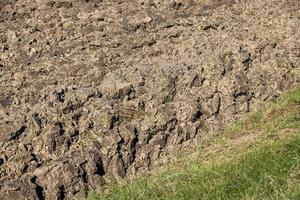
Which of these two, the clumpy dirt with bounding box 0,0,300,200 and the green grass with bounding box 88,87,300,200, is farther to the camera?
the clumpy dirt with bounding box 0,0,300,200

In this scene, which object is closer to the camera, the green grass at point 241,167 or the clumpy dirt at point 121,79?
the green grass at point 241,167

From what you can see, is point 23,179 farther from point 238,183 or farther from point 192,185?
point 238,183

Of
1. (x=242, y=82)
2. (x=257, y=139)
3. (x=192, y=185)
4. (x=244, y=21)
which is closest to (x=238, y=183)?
(x=192, y=185)

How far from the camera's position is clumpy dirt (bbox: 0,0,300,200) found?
11961 mm

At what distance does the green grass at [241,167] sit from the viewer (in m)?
9.72

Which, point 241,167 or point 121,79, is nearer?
point 241,167

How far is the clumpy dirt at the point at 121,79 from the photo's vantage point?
11961mm

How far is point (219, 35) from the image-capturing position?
15367mm

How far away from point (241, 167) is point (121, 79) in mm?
4294

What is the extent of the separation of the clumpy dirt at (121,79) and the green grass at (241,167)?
65 centimetres

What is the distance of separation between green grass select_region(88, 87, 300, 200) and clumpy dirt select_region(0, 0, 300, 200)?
25.6 inches

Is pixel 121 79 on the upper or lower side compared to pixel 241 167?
upper

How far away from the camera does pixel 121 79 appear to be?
13773 millimetres

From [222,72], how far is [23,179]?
534 cm
